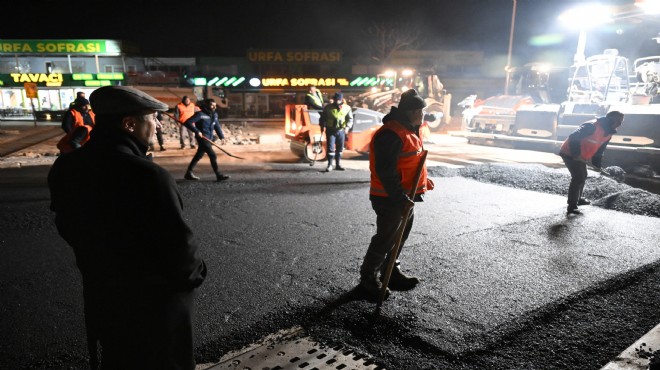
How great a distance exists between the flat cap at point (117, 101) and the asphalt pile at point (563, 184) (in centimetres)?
770

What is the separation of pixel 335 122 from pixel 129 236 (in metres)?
8.54

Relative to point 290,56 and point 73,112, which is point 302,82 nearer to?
point 290,56

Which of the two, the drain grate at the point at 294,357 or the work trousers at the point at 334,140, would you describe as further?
the work trousers at the point at 334,140

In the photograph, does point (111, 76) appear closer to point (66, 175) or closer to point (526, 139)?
point (526, 139)

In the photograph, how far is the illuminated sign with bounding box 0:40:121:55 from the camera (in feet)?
98.0

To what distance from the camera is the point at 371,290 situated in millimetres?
3795

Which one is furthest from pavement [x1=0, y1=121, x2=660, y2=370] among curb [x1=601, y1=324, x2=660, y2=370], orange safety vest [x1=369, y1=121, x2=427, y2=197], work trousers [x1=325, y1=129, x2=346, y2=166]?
curb [x1=601, y1=324, x2=660, y2=370]

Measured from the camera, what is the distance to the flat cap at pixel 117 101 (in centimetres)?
169

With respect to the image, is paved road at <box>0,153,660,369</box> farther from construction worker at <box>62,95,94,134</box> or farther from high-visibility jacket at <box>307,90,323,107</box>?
high-visibility jacket at <box>307,90,323,107</box>

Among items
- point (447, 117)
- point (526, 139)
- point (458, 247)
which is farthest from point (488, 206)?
point (447, 117)

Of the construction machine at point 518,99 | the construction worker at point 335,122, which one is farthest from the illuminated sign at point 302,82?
the construction worker at point 335,122

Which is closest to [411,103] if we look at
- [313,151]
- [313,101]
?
[313,151]

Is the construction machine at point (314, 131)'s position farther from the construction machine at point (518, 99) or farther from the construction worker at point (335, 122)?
the construction machine at point (518, 99)

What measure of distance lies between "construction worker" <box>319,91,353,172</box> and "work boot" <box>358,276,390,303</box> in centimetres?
653
